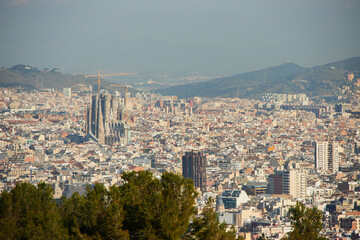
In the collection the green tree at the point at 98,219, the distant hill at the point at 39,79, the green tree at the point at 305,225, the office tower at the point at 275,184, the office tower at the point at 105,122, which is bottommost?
the office tower at the point at 275,184

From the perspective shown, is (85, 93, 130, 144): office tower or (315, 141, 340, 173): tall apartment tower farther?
(85, 93, 130, 144): office tower

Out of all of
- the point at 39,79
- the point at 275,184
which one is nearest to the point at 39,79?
the point at 39,79

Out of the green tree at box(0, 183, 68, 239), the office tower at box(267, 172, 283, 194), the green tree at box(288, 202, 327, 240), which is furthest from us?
the office tower at box(267, 172, 283, 194)

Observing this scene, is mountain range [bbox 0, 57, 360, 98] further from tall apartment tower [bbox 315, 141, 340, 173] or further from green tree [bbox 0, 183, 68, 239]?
green tree [bbox 0, 183, 68, 239]

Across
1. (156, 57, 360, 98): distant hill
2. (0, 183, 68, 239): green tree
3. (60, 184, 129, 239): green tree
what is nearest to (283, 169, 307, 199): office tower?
(0, 183, 68, 239): green tree

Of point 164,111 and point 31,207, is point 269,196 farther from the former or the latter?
point 164,111

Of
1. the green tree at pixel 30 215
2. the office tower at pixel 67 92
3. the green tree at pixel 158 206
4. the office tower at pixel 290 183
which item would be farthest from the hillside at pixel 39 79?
the green tree at pixel 158 206

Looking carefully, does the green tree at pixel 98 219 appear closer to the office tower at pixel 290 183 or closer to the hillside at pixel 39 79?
the office tower at pixel 290 183

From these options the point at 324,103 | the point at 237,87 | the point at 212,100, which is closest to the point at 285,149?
the point at 324,103
